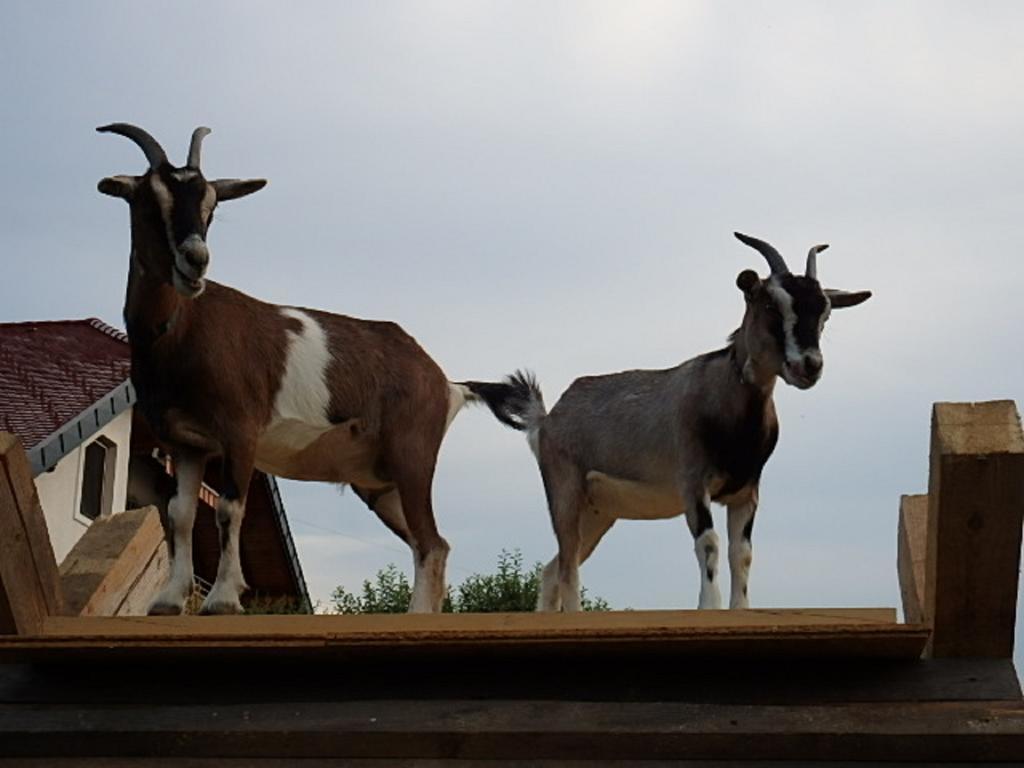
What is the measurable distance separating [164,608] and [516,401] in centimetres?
263

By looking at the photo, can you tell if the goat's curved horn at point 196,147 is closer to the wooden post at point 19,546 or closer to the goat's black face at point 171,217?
the goat's black face at point 171,217

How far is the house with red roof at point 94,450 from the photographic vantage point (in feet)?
53.6

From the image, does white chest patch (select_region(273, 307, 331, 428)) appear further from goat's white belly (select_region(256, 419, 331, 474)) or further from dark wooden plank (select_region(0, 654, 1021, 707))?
dark wooden plank (select_region(0, 654, 1021, 707))

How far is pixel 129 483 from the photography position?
21.2 meters

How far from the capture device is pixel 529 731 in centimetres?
406

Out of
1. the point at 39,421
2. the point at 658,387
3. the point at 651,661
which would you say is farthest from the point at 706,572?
the point at 39,421

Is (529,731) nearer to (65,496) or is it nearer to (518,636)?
(518,636)

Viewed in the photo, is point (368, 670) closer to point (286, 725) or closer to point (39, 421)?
point (286, 725)

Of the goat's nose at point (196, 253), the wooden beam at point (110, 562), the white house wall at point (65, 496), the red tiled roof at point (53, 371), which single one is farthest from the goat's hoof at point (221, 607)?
the white house wall at point (65, 496)

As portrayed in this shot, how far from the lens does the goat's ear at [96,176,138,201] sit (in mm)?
6371

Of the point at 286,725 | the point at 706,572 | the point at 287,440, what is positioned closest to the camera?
the point at 286,725

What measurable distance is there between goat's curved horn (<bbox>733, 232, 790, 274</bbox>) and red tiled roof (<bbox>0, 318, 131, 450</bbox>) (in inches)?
361

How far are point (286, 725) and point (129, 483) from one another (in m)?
17.5

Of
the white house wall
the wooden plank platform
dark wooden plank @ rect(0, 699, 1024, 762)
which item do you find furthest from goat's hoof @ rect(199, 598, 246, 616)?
the white house wall
